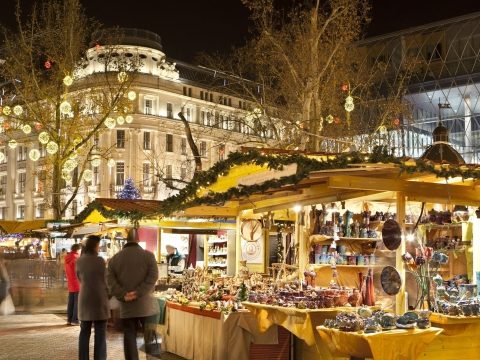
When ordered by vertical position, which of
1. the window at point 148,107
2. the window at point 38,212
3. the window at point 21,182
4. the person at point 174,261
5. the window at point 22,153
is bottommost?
the person at point 174,261

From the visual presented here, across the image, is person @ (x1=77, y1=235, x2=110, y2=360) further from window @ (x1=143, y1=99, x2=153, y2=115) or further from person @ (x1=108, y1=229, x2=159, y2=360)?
window @ (x1=143, y1=99, x2=153, y2=115)

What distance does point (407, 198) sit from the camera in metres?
8.26

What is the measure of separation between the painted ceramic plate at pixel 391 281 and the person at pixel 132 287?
2.63 metres

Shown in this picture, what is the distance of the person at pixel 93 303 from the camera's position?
8.70m

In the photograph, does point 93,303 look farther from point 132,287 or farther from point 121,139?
point 121,139

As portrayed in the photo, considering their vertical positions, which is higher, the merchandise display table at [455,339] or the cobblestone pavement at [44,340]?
the merchandise display table at [455,339]

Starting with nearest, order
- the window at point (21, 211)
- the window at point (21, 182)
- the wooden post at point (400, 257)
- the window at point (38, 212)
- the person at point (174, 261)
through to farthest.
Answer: the wooden post at point (400, 257) < the person at point (174, 261) < the window at point (38, 212) < the window at point (21, 182) < the window at point (21, 211)

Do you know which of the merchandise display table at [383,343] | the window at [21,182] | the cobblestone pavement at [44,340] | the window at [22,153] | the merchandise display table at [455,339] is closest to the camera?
the merchandise display table at [383,343]

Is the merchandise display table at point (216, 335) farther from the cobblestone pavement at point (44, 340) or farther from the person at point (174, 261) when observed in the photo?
the person at point (174, 261)

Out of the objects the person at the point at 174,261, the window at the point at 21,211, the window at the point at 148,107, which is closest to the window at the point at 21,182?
the window at the point at 21,211

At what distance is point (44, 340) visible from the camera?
12516mm

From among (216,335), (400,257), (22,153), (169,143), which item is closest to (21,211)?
(22,153)

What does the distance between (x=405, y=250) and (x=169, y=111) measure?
174 ft

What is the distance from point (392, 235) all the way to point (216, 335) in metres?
2.87
